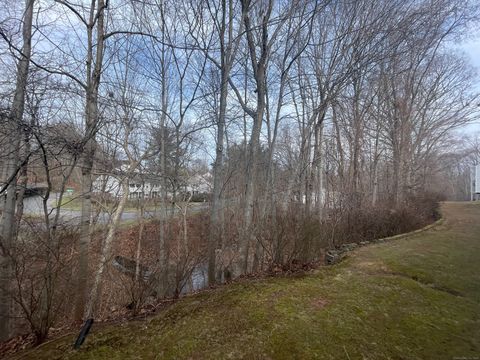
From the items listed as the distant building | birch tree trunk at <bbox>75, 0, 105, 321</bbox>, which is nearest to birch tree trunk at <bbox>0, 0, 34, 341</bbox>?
birch tree trunk at <bbox>75, 0, 105, 321</bbox>

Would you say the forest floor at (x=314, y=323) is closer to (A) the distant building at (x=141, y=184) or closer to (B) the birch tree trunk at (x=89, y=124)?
(B) the birch tree trunk at (x=89, y=124)

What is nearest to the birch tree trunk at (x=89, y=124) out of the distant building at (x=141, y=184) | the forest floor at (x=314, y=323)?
the distant building at (x=141, y=184)

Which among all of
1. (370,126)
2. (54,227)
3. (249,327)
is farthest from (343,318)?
(370,126)

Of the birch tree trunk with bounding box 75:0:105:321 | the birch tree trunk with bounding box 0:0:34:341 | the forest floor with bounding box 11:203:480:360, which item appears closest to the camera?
the forest floor with bounding box 11:203:480:360

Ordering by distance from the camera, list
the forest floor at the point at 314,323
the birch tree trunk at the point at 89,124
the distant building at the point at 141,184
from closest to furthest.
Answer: the forest floor at the point at 314,323 < the birch tree trunk at the point at 89,124 < the distant building at the point at 141,184

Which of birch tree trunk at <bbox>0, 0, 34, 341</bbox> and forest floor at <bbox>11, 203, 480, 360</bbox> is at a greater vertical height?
birch tree trunk at <bbox>0, 0, 34, 341</bbox>

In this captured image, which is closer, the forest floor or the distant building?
the forest floor

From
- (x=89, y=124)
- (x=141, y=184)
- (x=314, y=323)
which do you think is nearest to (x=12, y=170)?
(x=89, y=124)

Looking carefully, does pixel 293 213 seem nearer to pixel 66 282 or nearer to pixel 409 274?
pixel 409 274

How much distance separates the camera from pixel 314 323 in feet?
8.96

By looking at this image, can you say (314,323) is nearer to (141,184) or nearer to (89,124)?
(89,124)

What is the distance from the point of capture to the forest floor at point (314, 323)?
229 centimetres

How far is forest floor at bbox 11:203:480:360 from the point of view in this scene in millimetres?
2287

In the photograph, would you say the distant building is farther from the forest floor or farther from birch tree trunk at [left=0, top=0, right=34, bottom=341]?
the forest floor
